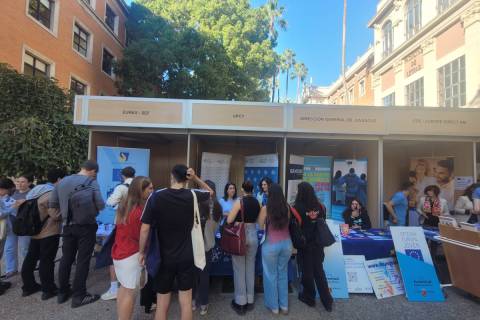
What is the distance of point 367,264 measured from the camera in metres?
3.74

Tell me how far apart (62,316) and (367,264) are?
3.72m

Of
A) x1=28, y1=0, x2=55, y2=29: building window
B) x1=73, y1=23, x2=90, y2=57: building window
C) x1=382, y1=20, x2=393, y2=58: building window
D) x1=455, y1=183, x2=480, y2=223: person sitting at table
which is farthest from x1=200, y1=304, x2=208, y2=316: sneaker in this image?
x1=382, y1=20, x2=393, y2=58: building window

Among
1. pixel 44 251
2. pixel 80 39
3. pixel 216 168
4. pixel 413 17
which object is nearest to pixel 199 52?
pixel 80 39

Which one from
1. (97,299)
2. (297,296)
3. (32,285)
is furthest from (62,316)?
(297,296)

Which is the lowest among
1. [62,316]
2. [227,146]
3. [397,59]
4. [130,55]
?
[62,316]

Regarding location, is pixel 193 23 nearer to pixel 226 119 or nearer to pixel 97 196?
pixel 226 119

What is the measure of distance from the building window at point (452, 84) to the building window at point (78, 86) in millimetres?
17348

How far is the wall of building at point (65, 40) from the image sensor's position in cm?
965

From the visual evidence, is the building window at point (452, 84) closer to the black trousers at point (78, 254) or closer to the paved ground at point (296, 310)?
the paved ground at point (296, 310)

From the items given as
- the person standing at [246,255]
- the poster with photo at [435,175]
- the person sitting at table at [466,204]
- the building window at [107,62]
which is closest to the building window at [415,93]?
the poster with photo at [435,175]

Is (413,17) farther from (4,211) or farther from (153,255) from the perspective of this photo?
(4,211)

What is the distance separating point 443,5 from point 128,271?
692 inches

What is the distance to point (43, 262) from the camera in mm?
3299

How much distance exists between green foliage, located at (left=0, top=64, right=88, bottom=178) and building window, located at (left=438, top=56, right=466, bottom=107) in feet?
48.0
